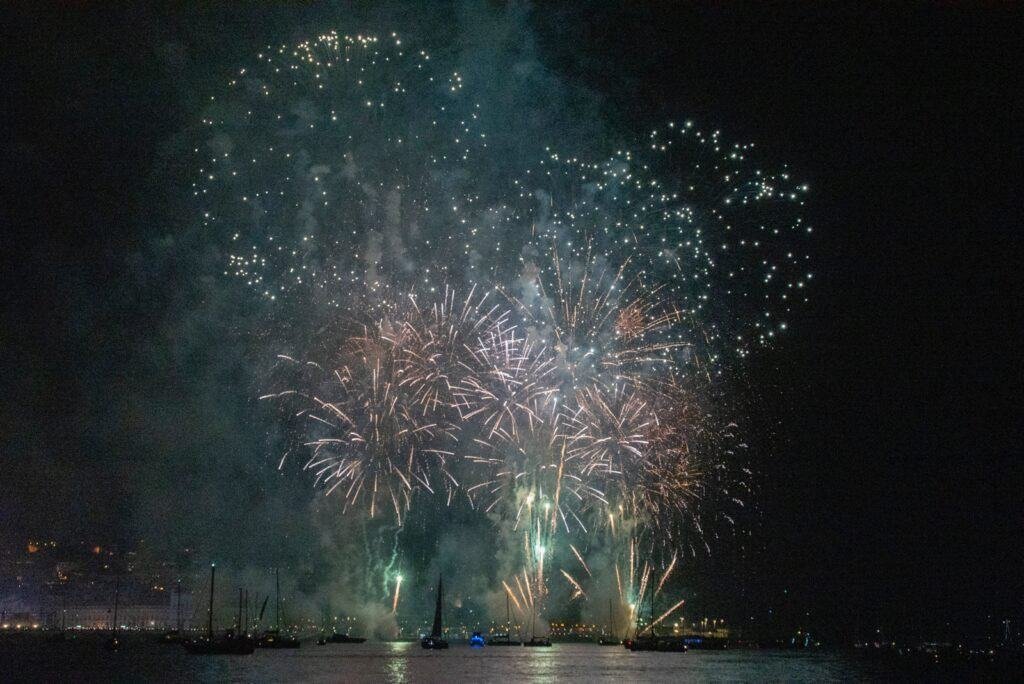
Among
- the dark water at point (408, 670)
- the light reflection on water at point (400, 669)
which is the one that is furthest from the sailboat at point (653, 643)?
the light reflection on water at point (400, 669)

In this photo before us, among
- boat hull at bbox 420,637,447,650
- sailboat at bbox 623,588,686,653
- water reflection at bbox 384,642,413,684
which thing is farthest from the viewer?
sailboat at bbox 623,588,686,653

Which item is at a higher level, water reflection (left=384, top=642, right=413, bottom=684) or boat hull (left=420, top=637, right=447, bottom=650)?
water reflection (left=384, top=642, right=413, bottom=684)

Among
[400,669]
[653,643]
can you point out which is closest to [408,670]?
[400,669]

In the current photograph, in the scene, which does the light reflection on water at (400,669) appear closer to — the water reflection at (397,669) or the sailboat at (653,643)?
the water reflection at (397,669)

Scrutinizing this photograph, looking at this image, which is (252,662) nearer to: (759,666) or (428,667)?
(428,667)

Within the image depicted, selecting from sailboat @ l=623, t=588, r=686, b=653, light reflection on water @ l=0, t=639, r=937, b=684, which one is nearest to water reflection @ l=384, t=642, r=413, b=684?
light reflection on water @ l=0, t=639, r=937, b=684

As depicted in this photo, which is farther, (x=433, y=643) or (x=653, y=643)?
(x=653, y=643)

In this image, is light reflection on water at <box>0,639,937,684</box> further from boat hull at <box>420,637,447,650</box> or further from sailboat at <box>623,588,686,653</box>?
sailboat at <box>623,588,686,653</box>

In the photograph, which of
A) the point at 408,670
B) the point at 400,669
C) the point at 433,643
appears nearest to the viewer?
the point at 408,670

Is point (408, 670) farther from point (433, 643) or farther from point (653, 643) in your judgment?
point (653, 643)

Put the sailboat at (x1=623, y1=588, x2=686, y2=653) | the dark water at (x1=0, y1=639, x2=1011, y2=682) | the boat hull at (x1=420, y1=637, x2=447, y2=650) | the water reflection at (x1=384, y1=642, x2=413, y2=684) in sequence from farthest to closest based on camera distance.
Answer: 1. the sailboat at (x1=623, y1=588, x2=686, y2=653)
2. the boat hull at (x1=420, y1=637, x2=447, y2=650)
3. the dark water at (x1=0, y1=639, x2=1011, y2=682)
4. the water reflection at (x1=384, y1=642, x2=413, y2=684)

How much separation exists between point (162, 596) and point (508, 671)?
121 metres

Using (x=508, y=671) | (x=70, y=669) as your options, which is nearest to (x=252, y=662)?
(x=70, y=669)

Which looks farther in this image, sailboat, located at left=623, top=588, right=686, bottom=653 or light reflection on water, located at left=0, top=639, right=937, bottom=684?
sailboat, located at left=623, top=588, right=686, bottom=653
